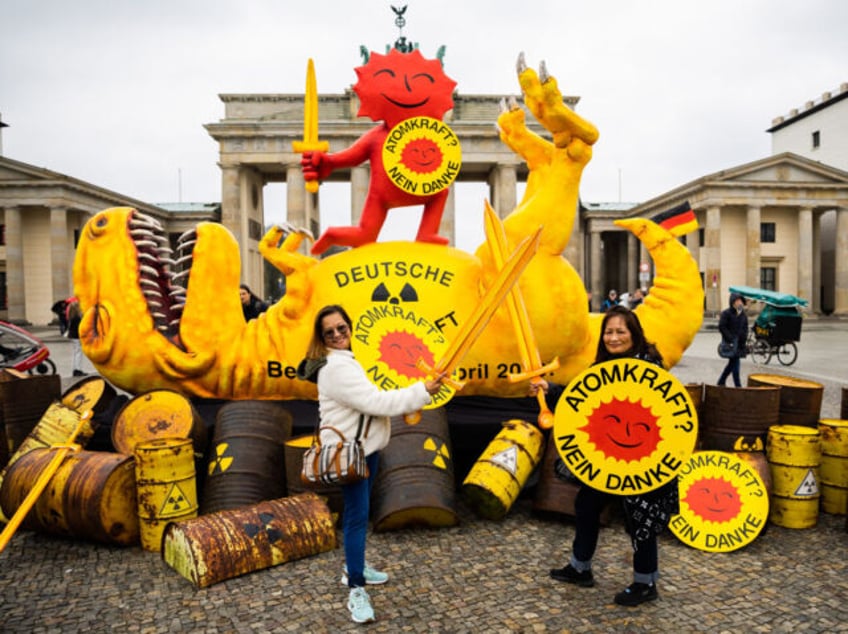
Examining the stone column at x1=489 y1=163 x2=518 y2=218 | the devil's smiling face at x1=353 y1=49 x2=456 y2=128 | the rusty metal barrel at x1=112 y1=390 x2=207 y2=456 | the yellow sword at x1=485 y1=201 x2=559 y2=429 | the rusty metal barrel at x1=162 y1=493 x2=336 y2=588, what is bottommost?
the rusty metal barrel at x1=162 y1=493 x2=336 y2=588

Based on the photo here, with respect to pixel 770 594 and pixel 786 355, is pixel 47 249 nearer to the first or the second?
pixel 786 355

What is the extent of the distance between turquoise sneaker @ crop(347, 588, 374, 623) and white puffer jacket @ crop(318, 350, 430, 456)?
Answer: 674 mm

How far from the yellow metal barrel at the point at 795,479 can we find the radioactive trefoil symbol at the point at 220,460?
361 cm

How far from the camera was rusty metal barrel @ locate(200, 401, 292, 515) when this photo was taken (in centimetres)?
389

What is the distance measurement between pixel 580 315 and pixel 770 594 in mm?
2173

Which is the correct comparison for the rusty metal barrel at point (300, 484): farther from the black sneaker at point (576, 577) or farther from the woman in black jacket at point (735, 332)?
the woman in black jacket at point (735, 332)

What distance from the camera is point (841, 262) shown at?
1323 inches

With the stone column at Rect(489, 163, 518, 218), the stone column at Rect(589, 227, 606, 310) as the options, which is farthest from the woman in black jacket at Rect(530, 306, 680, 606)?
the stone column at Rect(589, 227, 606, 310)

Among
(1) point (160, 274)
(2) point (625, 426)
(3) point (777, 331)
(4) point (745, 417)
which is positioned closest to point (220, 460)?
(1) point (160, 274)

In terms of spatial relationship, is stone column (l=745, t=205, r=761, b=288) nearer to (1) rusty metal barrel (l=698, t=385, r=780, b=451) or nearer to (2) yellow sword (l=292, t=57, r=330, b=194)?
(1) rusty metal barrel (l=698, t=385, r=780, b=451)

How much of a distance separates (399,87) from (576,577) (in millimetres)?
3831

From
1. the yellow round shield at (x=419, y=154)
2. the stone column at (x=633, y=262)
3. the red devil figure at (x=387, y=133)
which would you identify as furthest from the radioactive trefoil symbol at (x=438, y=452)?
the stone column at (x=633, y=262)

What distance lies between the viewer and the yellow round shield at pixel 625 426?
109 inches

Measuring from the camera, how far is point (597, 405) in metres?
2.89
